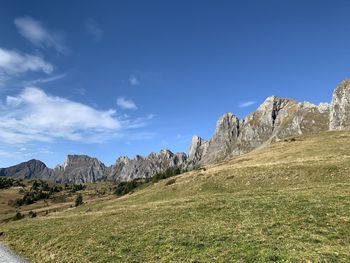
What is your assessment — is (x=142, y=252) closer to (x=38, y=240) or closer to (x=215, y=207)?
(x=215, y=207)

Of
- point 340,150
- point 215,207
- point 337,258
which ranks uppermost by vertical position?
point 340,150

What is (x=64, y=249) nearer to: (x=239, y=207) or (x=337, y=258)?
(x=239, y=207)

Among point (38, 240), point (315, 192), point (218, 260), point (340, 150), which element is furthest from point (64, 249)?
point (340, 150)

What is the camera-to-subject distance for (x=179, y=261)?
1809 cm

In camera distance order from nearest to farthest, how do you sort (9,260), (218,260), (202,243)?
(218,260)
(202,243)
(9,260)

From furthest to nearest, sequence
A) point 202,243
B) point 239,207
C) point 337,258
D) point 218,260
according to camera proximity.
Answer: point 239,207
point 202,243
point 218,260
point 337,258

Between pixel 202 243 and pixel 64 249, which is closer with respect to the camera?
pixel 202 243

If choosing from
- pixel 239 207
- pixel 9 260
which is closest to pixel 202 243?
pixel 239 207

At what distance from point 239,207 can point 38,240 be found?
20.4 metres

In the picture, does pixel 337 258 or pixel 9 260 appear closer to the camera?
pixel 337 258

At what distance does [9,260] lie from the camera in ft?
82.0

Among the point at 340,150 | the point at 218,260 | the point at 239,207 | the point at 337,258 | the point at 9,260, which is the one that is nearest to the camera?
the point at 337,258

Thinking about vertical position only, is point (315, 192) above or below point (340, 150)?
below

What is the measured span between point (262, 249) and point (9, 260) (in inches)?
754
